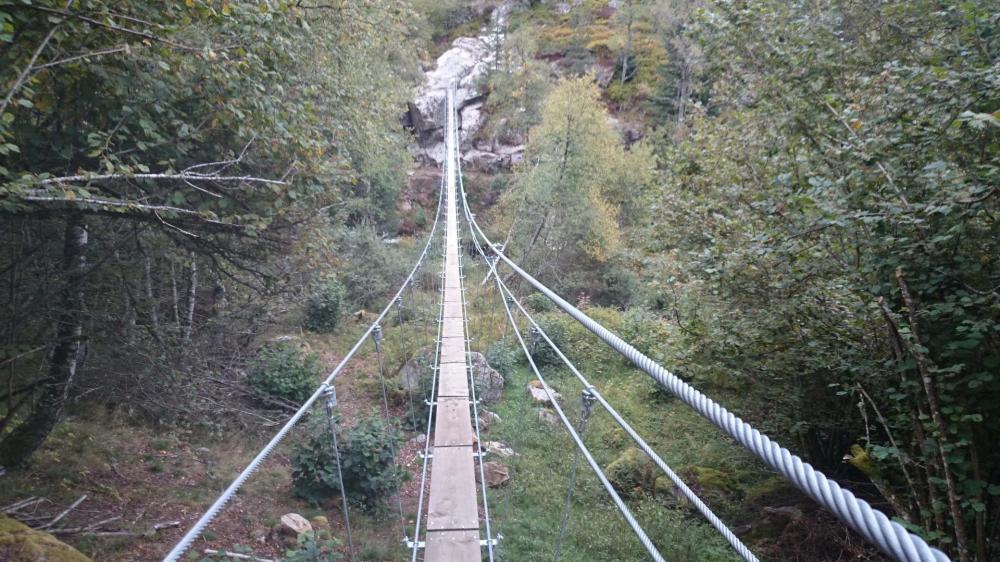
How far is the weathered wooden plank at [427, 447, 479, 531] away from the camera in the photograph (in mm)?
2344

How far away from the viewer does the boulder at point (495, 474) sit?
12.8ft

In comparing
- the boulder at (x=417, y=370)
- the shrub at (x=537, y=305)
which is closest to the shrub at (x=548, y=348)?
the boulder at (x=417, y=370)

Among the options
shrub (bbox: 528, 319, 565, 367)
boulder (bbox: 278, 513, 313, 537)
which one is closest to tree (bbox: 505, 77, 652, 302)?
shrub (bbox: 528, 319, 565, 367)

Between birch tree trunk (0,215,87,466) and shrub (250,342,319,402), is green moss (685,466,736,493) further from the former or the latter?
birch tree trunk (0,215,87,466)

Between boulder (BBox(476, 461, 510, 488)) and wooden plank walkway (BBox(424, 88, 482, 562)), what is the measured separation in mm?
653

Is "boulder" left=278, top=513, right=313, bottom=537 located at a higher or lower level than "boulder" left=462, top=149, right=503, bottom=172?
lower

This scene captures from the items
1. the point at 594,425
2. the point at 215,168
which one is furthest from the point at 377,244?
the point at 215,168

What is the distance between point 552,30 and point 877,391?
2491cm

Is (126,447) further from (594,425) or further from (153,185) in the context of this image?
Answer: (594,425)

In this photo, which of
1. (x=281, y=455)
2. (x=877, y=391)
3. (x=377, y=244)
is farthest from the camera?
(x=377, y=244)

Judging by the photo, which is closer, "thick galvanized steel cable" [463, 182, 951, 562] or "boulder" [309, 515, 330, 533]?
"thick galvanized steel cable" [463, 182, 951, 562]

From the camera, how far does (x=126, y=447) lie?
3.79 meters

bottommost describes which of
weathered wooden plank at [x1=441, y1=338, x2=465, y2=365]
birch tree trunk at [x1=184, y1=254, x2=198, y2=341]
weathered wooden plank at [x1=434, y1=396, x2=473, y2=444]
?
weathered wooden plank at [x1=434, y1=396, x2=473, y2=444]

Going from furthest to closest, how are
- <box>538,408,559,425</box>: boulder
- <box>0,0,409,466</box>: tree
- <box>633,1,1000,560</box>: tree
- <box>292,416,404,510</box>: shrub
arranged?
<box>538,408,559,425</box>: boulder, <box>292,416,404,510</box>: shrub, <box>0,0,409,466</box>: tree, <box>633,1,1000,560</box>: tree
